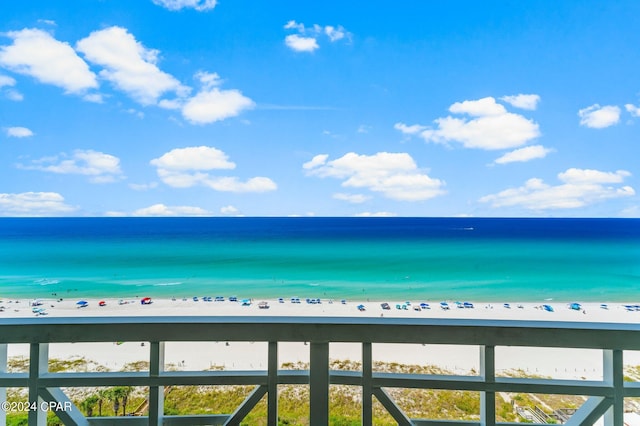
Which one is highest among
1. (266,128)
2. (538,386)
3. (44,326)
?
(266,128)

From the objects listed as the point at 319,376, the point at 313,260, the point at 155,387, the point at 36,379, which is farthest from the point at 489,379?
the point at 313,260

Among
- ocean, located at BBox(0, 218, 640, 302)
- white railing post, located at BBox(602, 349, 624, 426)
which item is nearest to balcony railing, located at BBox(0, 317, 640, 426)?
white railing post, located at BBox(602, 349, 624, 426)

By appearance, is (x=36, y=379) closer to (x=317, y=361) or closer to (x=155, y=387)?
(x=155, y=387)

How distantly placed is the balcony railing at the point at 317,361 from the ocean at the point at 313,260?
1020 centimetres

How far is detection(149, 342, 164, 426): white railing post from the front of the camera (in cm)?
65

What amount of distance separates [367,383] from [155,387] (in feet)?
1.40

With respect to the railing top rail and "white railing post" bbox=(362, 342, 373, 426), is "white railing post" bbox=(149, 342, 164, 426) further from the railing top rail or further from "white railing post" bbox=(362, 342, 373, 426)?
"white railing post" bbox=(362, 342, 373, 426)

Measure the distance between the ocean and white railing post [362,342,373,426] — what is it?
10189 mm

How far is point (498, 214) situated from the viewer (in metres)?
16.4

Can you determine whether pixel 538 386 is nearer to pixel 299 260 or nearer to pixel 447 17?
pixel 447 17

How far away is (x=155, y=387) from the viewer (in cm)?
65

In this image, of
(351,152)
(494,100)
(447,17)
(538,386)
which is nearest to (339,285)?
(351,152)

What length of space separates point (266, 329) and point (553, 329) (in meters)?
0.57

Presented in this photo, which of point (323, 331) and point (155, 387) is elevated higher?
point (323, 331)
